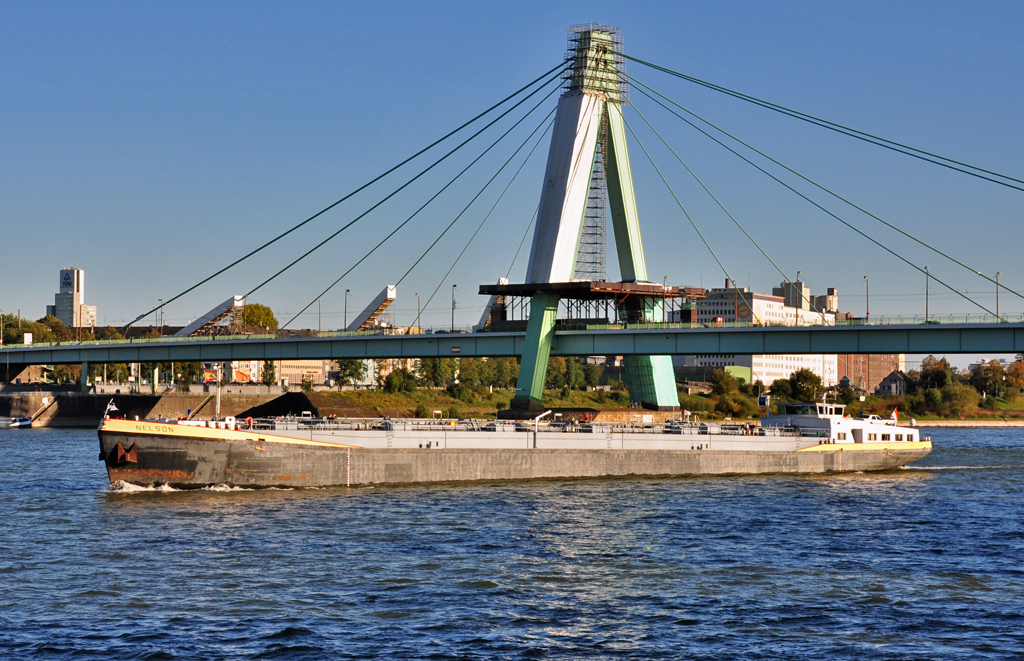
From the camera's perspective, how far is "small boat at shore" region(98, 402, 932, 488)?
47.4 m

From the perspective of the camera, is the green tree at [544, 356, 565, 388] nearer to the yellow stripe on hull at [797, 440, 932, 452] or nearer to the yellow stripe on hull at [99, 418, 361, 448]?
the yellow stripe on hull at [797, 440, 932, 452]

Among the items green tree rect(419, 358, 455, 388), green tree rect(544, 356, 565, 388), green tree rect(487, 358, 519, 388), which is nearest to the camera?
green tree rect(419, 358, 455, 388)

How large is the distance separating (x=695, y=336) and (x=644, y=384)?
749 centimetres

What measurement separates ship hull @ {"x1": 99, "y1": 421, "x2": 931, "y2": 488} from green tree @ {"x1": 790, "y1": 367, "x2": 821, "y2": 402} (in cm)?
9960

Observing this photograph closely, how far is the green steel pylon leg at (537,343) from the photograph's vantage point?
278ft

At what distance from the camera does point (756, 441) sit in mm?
64938

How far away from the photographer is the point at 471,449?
56.3 m

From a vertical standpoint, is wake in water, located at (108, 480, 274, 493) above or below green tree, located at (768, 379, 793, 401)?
below

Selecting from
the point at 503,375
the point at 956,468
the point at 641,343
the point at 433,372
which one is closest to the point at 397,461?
the point at 641,343

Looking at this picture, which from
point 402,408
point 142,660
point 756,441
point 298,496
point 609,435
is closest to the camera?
point 142,660

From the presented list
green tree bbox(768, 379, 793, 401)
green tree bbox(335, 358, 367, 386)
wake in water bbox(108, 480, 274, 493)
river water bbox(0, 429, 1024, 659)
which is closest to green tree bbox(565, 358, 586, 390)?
green tree bbox(768, 379, 793, 401)

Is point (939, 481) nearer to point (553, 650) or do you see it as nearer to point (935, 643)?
point (935, 643)

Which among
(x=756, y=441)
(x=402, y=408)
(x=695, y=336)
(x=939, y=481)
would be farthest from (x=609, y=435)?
(x=402, y=408)

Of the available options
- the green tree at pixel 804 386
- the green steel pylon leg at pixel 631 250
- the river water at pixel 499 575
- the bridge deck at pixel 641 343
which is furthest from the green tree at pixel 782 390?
the river water at pixel 499 575
